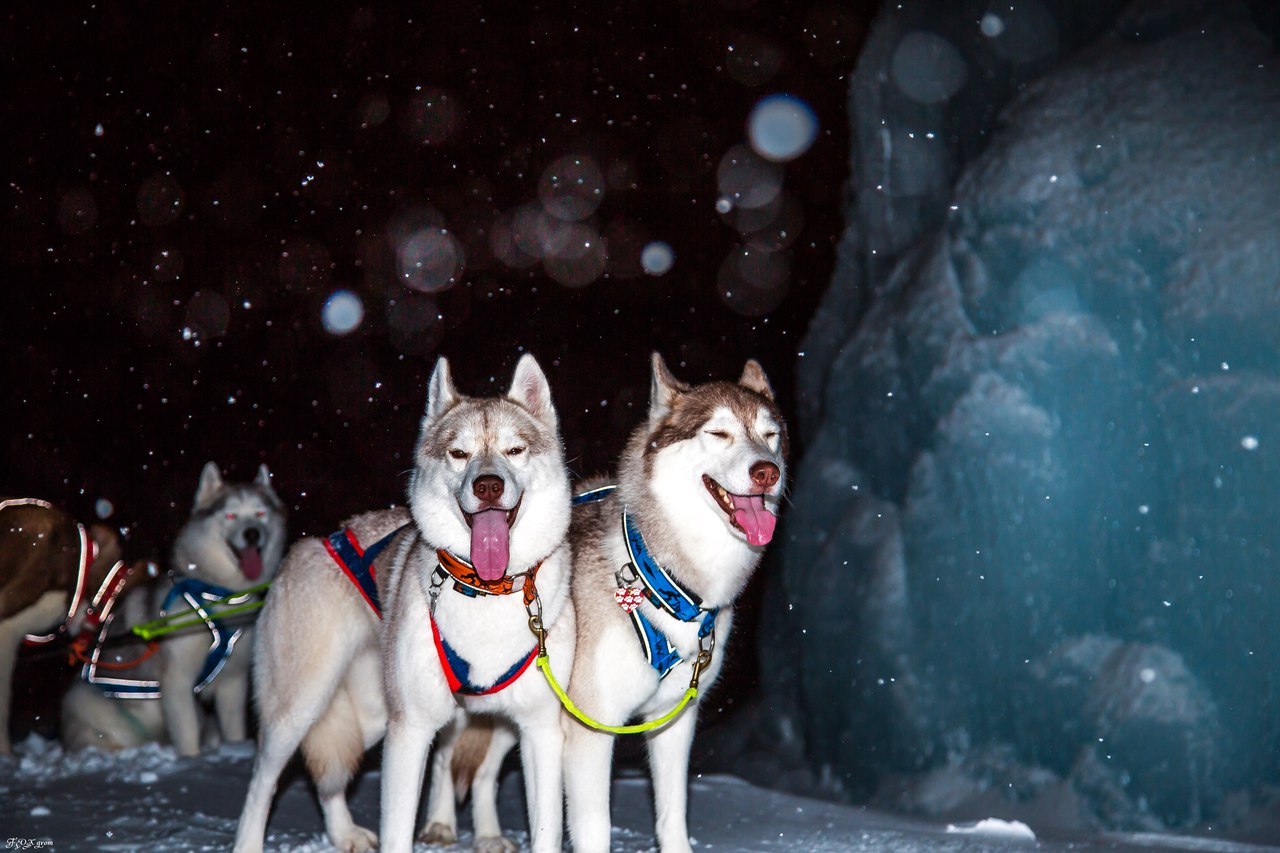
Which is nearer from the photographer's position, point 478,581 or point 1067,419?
point 478,581

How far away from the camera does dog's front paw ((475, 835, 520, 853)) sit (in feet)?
9.70

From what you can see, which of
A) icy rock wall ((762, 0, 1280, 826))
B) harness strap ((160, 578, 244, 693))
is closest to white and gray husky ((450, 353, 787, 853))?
harness strap ((160, 578, 244, 693))

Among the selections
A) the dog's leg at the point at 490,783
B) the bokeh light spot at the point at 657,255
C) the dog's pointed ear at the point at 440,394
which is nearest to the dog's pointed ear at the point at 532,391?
the dog's pointed ear at the point at 440,394

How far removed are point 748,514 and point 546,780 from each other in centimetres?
92

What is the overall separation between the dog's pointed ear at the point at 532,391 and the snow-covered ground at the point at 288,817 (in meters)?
1.53

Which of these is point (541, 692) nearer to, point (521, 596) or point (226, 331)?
point (521, 596)

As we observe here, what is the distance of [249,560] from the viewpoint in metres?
5.02

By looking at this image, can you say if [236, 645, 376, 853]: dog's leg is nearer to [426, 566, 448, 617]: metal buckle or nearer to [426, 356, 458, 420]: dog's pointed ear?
[426, 566, 448, 617]: metal buckle

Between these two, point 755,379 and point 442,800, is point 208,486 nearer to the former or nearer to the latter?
point 442,800

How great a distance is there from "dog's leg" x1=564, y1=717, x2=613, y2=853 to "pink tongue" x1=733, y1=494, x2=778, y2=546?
2.28ft

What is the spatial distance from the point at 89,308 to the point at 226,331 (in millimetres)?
1189

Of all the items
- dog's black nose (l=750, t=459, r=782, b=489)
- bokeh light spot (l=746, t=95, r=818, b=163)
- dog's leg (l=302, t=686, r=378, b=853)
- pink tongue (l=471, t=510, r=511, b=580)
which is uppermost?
bokeh light spot (l=746, t=95, r=818, b=163)

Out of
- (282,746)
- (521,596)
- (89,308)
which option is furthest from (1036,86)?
(89,308)

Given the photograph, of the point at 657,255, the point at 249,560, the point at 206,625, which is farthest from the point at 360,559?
the point at 657,255
